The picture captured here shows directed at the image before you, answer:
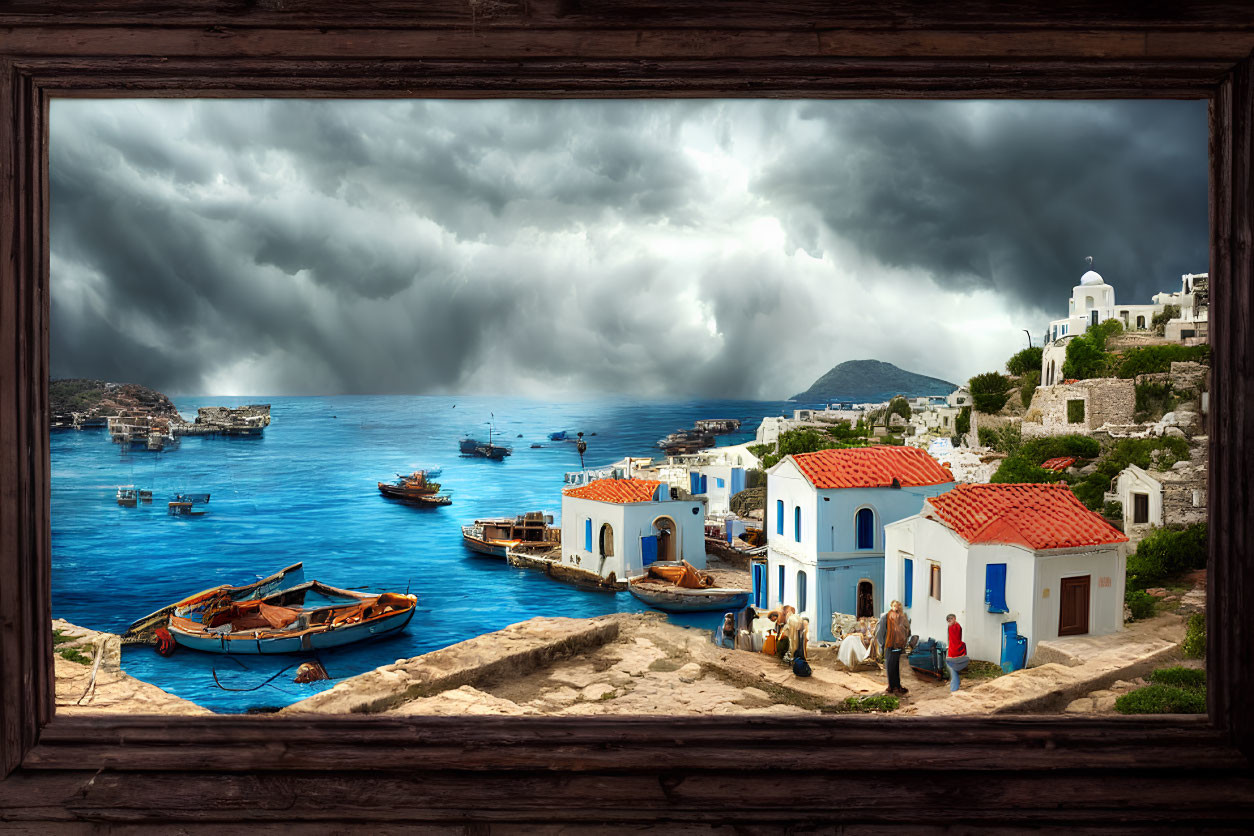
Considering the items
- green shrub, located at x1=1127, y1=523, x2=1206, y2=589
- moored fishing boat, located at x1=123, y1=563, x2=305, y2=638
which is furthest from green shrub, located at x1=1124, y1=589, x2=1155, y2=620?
moored fishing boat, located at x1=123, y1=563, x2=305, y2=638

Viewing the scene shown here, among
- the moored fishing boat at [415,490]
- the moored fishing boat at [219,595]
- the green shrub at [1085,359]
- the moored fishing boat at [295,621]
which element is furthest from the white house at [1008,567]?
the moored fishing boat at [219,595]

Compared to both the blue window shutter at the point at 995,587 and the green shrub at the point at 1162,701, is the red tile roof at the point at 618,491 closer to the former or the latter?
the blue window shutter at the point at 995,587

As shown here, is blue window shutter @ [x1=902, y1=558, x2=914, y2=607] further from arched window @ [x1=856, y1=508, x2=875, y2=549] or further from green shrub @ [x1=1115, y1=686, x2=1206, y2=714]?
green shrub @ [x1=1115, y1=686, x2=1206, y2=714]

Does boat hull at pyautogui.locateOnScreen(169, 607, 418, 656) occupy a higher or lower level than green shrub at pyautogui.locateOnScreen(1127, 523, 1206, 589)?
lower

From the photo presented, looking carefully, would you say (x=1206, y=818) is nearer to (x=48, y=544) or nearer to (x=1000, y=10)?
(x=1000, y=10)

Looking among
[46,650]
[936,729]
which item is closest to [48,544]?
[46,650]

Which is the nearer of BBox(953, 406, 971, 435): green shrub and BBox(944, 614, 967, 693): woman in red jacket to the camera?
BBox(944, 614, 967, 693): woman in red jacket
